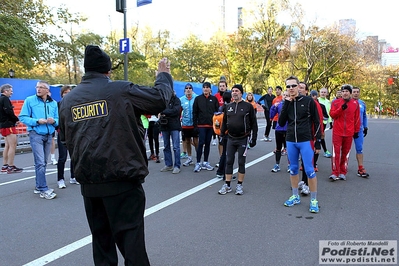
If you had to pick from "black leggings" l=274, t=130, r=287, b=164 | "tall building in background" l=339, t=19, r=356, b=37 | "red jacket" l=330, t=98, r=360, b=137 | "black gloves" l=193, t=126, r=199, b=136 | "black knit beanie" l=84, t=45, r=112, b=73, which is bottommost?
"black leggings" l=274, t=130, r=287, b=164

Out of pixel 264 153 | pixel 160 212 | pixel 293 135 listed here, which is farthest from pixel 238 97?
pixel 264 153

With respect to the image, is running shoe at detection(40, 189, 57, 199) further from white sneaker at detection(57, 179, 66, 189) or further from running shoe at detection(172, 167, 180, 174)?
running shoe at detection(172, 167, 180, 174)

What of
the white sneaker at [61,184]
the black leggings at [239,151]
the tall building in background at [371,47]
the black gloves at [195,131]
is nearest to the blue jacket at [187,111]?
the black gloves at [195,131]

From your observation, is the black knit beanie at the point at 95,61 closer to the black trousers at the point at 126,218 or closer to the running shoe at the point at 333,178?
the black trousers at the point at 126,218

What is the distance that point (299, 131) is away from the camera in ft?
16.8

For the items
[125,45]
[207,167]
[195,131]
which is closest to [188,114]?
[195,131]

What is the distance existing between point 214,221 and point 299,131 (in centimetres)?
183

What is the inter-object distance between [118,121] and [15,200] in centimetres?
436

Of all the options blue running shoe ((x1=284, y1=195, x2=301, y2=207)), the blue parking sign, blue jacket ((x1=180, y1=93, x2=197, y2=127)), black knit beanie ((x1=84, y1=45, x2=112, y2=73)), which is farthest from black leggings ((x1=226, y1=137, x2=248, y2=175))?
the blue parking sign

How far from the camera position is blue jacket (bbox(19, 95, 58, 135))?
580cm

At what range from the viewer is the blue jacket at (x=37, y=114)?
5.80m

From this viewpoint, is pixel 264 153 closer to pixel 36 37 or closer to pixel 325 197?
pixel 325 197

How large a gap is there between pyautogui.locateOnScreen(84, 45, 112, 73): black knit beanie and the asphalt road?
2028 millimetres

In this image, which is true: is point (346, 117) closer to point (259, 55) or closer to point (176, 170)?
point (176, 170)
